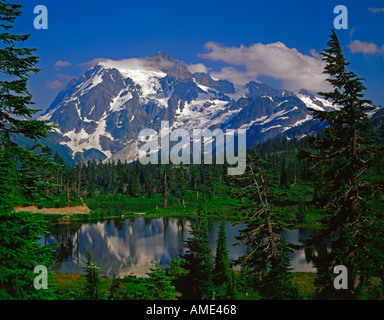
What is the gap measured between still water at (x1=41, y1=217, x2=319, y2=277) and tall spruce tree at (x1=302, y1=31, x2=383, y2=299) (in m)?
26.1

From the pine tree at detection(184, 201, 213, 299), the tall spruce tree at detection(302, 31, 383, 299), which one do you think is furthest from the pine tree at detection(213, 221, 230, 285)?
the tall spruce tree at detection(302, 31, 383, 299)

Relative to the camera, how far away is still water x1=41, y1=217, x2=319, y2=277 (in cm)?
5228

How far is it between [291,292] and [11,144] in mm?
16858

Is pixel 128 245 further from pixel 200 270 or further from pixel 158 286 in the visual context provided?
pixel 158 286

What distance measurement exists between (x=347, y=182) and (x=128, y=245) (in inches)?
2346

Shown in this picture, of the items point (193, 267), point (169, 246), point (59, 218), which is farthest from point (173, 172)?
point (193, 267)

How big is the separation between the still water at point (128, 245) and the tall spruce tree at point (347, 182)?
26066 millimetres

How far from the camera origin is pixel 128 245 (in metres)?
67.0

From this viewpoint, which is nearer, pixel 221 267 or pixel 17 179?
pixel 17 179
